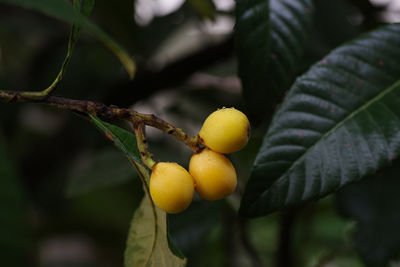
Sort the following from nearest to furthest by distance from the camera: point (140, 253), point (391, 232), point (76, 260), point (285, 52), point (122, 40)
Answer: point (140, 253) < point (285, 52) < point (391, 232) < point (122, 40) < point (76, 260)

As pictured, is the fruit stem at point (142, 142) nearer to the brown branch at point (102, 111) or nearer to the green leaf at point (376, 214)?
the brown branch at point (102, 111)

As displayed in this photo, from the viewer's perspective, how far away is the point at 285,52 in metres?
0.55

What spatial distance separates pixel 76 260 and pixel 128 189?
56 centimetres

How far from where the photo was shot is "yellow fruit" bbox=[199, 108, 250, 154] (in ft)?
1.22

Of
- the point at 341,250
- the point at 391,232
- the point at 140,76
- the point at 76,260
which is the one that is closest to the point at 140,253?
the point at 391,232

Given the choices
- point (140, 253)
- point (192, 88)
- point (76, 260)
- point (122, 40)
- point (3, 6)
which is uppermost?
point (3, 6)

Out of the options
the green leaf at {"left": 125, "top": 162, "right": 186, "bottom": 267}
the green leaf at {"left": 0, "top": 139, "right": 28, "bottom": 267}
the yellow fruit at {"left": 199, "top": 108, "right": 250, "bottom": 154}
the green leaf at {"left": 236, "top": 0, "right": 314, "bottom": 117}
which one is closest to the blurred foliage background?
the green leaf at {"left": 0, "top": 139, "right": 28, "bottom": 267}

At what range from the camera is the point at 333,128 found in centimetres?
47

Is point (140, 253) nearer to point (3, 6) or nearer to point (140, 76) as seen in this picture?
point (140, 76)

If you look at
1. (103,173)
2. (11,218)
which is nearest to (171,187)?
(11,218)

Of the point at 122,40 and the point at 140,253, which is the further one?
the point at 122,40

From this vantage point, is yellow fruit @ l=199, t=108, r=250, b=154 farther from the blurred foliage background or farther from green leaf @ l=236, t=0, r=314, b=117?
the blurred foliage background

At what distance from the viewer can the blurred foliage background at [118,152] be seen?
2.71 feet

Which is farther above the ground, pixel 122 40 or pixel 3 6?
pixel 3 6
